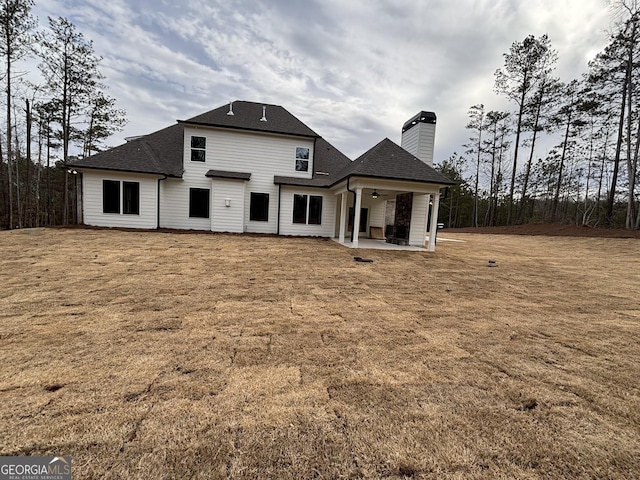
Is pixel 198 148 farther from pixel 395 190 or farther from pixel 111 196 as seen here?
pixel 395 190

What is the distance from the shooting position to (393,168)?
10086 mm

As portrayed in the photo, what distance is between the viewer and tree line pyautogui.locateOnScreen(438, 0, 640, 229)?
51.4 ft

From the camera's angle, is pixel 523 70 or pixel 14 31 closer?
pixel 14 31

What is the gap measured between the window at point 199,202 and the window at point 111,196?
2766 mm

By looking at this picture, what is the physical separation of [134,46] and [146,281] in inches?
554

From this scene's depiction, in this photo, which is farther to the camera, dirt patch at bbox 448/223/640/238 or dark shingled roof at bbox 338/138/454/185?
dirt patch at bbox 448/223/640/238

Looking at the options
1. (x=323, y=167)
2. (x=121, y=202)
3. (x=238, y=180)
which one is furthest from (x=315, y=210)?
(x=121, y=202)

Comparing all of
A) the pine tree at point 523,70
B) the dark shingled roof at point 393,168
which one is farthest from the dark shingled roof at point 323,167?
the pine tree at point 523,70

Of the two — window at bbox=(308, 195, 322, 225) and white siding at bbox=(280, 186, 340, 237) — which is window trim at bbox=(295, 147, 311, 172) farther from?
window at bbox=(308, 195, 322, 225)

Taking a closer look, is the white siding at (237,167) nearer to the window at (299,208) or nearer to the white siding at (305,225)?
the white siding at (305,225)
